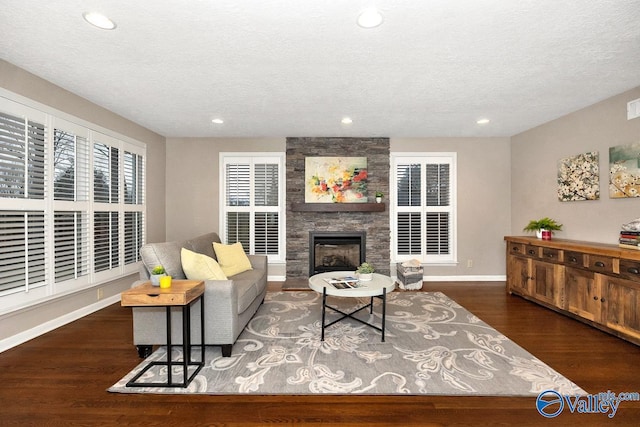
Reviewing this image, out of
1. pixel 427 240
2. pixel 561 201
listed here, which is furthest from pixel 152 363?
pixel 561 201

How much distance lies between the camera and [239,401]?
1.93 m

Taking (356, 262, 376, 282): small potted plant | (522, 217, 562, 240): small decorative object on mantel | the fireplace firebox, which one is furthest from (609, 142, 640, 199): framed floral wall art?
the fireplace firebox

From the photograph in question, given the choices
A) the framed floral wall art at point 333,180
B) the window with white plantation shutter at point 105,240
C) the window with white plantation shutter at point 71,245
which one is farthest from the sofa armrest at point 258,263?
the window with white plantation shutter at point 71,245

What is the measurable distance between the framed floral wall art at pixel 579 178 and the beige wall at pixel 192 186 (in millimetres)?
5113

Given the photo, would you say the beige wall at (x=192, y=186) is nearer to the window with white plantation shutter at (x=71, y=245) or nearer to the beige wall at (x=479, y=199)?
the window with white plantation shutter at (x=71, y=245)

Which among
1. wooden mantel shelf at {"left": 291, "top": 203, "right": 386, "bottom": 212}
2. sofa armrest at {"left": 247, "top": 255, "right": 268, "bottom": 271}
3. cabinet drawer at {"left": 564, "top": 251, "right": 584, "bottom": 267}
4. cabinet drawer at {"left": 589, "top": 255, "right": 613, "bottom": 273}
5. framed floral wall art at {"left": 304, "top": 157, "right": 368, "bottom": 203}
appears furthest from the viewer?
framed floral wall art at {"left": 304, "top": 157, "right": 368, "bottom": 203}

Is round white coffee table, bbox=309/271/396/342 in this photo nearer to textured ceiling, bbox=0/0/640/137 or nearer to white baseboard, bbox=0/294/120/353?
textured ceiling, bbox=0/0/640/137

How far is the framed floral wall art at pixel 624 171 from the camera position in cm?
316

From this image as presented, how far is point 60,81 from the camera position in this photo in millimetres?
3018

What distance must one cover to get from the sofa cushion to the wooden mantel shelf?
2.60 meters

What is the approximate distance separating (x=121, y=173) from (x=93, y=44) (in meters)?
2.20

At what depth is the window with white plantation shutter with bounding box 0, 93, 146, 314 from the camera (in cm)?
262

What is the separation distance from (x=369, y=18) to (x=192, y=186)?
434 cm

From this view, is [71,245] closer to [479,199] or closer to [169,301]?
[169,301]
